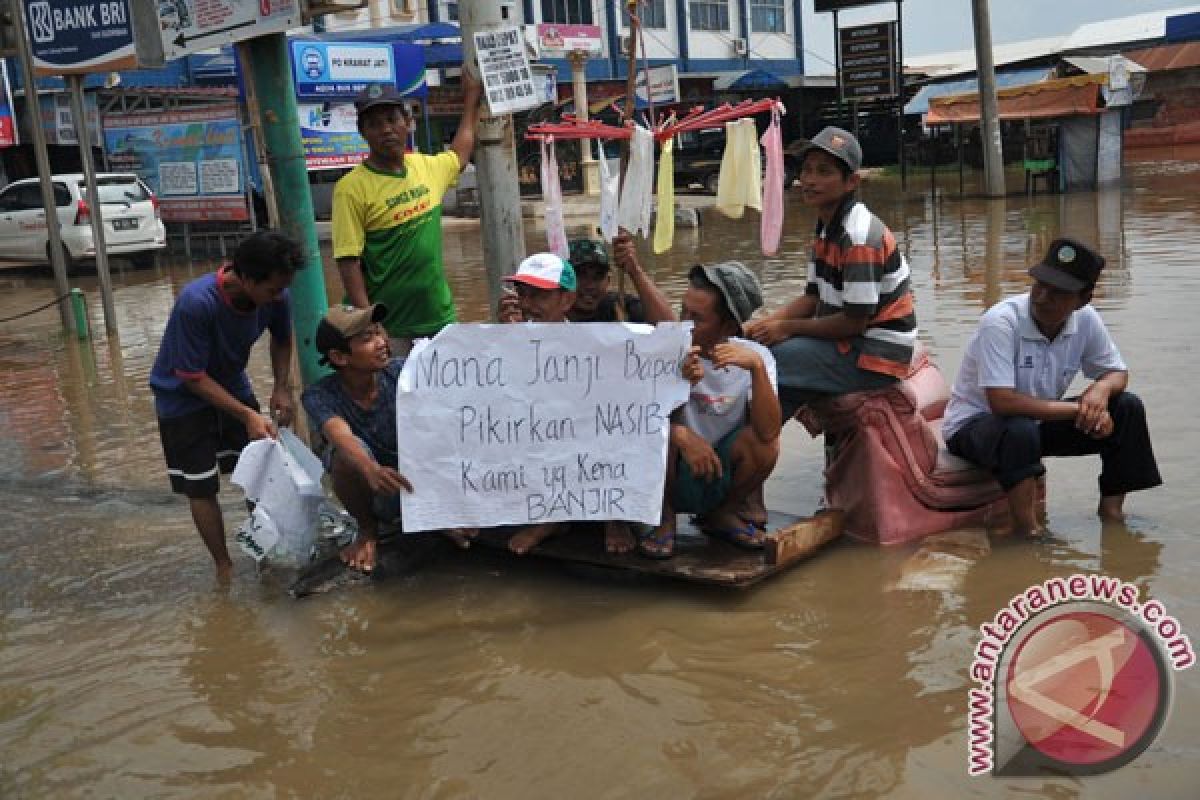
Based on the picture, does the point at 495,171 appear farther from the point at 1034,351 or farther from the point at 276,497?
the point at 1034,351

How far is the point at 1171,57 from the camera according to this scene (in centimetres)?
3703

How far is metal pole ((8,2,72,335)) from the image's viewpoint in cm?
1070

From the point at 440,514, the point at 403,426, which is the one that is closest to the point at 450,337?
the point at 403,426

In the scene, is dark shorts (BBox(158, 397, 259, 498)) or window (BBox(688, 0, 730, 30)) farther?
window (BBox(688, 0, 730, 30))

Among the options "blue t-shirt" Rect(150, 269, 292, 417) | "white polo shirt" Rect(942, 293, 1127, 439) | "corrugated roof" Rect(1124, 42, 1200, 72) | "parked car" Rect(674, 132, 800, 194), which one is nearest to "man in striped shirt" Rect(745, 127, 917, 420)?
"white polo shirt" Rect(942, 293, 1127, 439)

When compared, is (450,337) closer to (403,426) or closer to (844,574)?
(403,426)

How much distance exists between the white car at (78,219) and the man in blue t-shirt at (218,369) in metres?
14.1

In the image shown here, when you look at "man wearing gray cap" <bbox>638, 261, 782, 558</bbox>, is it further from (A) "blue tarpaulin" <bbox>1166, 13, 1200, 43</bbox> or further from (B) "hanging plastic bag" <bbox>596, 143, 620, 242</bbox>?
(A) "blue tarpaulin" <bbox>1166, 13, 1200, 43</bbox>

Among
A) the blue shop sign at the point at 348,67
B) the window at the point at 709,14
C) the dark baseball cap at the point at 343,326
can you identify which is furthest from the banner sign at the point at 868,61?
the window at the point at 709,14

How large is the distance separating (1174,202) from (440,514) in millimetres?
16900

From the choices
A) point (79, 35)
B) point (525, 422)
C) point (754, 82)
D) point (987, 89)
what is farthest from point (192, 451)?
point (754, 82)

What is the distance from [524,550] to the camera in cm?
459

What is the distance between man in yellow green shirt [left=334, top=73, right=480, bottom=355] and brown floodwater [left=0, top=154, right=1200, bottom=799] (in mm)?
1147

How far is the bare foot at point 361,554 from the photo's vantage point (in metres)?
4.63
